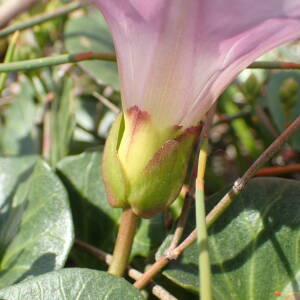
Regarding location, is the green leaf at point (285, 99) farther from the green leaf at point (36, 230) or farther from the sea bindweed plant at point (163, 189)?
the green leaf at point (36, 230)

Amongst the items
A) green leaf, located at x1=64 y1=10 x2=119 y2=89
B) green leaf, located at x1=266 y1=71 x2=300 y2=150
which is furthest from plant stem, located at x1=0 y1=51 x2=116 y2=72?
green leaf, located at x1=266 y1=71 x2=300 y2=150

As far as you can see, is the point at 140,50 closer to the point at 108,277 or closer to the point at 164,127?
the point at 164,127

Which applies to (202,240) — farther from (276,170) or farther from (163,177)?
(276,170)

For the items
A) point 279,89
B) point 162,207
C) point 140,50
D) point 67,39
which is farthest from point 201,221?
point 67,39

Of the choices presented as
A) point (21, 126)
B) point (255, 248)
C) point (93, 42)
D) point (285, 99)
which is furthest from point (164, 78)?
point (21, 126)

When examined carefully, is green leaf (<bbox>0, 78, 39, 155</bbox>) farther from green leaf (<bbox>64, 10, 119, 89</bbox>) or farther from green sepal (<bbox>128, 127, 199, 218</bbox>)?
green sepal (<bbox>128, 127, 199, 218</bbox>)

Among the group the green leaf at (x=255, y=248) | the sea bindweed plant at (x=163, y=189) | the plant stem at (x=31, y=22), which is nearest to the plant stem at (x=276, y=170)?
the sea bindweed plant at (x=163, y=189)
